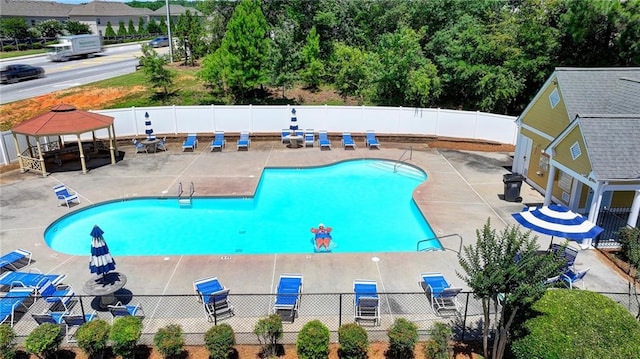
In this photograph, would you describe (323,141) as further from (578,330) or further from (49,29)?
(49,29)

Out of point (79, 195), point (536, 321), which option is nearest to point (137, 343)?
point (536, 321)

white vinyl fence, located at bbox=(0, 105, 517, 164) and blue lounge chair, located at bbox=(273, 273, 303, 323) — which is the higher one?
white vinyl fence, located at bbox=(0, 105, 517, 164)

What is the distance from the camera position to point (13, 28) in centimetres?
6519

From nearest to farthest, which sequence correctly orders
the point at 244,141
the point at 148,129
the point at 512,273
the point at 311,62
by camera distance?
the point at 512,273 < the point at 148,129 < the point at 244,141 < the point at 311,62

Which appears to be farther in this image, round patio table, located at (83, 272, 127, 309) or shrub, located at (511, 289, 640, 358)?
round patio table, located at (83, 272, 127, 309)

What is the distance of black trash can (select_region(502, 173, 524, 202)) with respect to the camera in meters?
18.8

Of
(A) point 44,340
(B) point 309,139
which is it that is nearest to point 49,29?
(B) point 309,139

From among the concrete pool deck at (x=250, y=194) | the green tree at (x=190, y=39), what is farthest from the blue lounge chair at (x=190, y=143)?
the green tree at (x=190, y=39)

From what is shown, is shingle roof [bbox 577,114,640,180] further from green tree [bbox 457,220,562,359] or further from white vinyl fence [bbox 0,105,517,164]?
white vinyl fence [bbox 0,105,517,164]

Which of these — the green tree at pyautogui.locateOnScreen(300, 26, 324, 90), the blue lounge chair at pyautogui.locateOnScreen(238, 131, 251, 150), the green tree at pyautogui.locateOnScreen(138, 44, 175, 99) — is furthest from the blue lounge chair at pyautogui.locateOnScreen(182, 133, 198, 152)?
the green tree at pyautogui.locateOnScreen(300, 26, 324, 90)

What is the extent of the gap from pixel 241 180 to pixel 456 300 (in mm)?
12745

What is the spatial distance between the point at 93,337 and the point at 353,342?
19.4 ft

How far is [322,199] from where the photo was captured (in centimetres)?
2108

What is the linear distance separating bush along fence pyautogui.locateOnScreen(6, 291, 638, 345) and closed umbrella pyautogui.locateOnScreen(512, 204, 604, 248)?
1.97 meters
